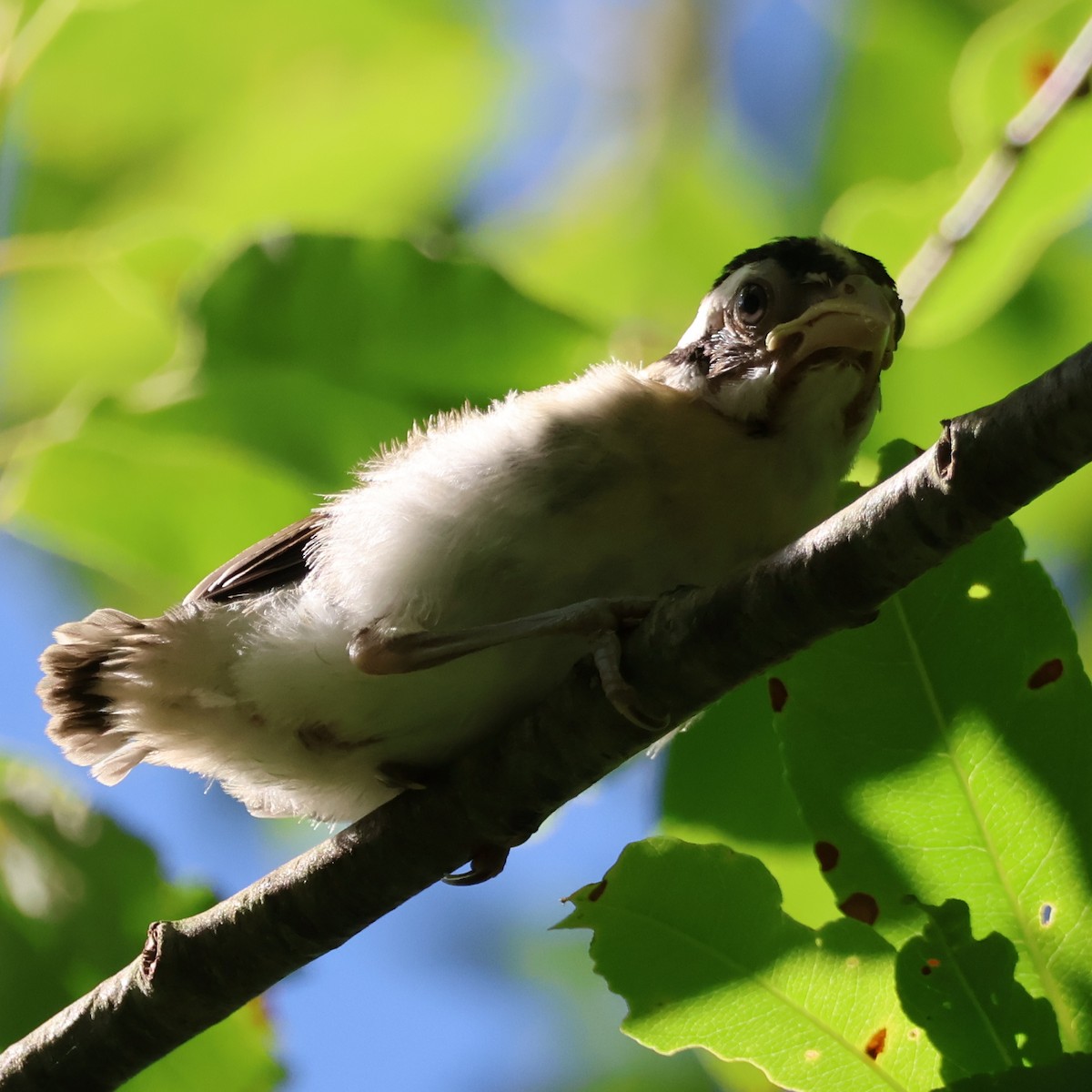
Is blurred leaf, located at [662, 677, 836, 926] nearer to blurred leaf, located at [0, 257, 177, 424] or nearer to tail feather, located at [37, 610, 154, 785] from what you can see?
tail feather, located at [37, 610, 154, 785]

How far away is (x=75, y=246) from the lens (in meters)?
3.67

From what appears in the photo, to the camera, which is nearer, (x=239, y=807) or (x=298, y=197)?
(x=298, y=197)

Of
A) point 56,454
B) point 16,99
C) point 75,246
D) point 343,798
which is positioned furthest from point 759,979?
point 16,99

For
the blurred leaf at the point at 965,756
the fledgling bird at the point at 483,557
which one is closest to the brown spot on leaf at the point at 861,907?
the blurred leaf at the point at 965,756

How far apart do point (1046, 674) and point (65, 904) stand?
2214 millimetres

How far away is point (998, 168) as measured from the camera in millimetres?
3264

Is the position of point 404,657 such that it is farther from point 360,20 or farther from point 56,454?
point 360,20

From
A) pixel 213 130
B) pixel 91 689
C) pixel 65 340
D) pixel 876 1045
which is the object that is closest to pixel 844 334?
pixel 876 1045

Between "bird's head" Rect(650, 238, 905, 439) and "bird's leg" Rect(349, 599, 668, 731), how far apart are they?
2.54ft

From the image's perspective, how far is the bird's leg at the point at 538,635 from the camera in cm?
239

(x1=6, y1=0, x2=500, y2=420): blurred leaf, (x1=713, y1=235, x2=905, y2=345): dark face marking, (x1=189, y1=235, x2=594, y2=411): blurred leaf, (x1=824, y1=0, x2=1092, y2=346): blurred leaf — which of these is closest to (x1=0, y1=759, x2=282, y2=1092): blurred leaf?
(x1=189, y1=235, x2=594, y2=411): blurred leaf

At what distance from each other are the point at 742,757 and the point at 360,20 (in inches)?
97.3

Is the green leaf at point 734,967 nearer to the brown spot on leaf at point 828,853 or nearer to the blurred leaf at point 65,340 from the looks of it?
the brown spot on leaf at point 828,853

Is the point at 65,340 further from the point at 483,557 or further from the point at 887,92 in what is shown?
the point at 887,92
